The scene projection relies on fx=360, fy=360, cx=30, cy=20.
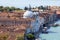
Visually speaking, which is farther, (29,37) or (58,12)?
(58,12)

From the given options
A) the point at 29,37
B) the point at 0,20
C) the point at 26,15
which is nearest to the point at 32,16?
the point at 26,15

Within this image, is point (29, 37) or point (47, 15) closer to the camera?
point (29, 37)

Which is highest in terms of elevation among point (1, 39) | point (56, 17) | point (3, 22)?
point (1, 39)

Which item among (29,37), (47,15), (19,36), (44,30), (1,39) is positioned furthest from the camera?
(47,15)

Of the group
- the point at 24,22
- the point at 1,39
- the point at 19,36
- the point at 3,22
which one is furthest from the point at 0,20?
the point at 1,39

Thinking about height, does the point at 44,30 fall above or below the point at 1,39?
below

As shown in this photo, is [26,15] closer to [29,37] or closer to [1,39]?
[29,37]

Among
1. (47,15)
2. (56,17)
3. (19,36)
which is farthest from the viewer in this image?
(56,17)

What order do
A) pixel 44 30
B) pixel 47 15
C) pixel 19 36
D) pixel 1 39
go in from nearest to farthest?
pixel 1 39, pixel 19 36, pixel 44 30, pixel 47 15

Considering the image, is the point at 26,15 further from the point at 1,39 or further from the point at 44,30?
the point at 1,39
